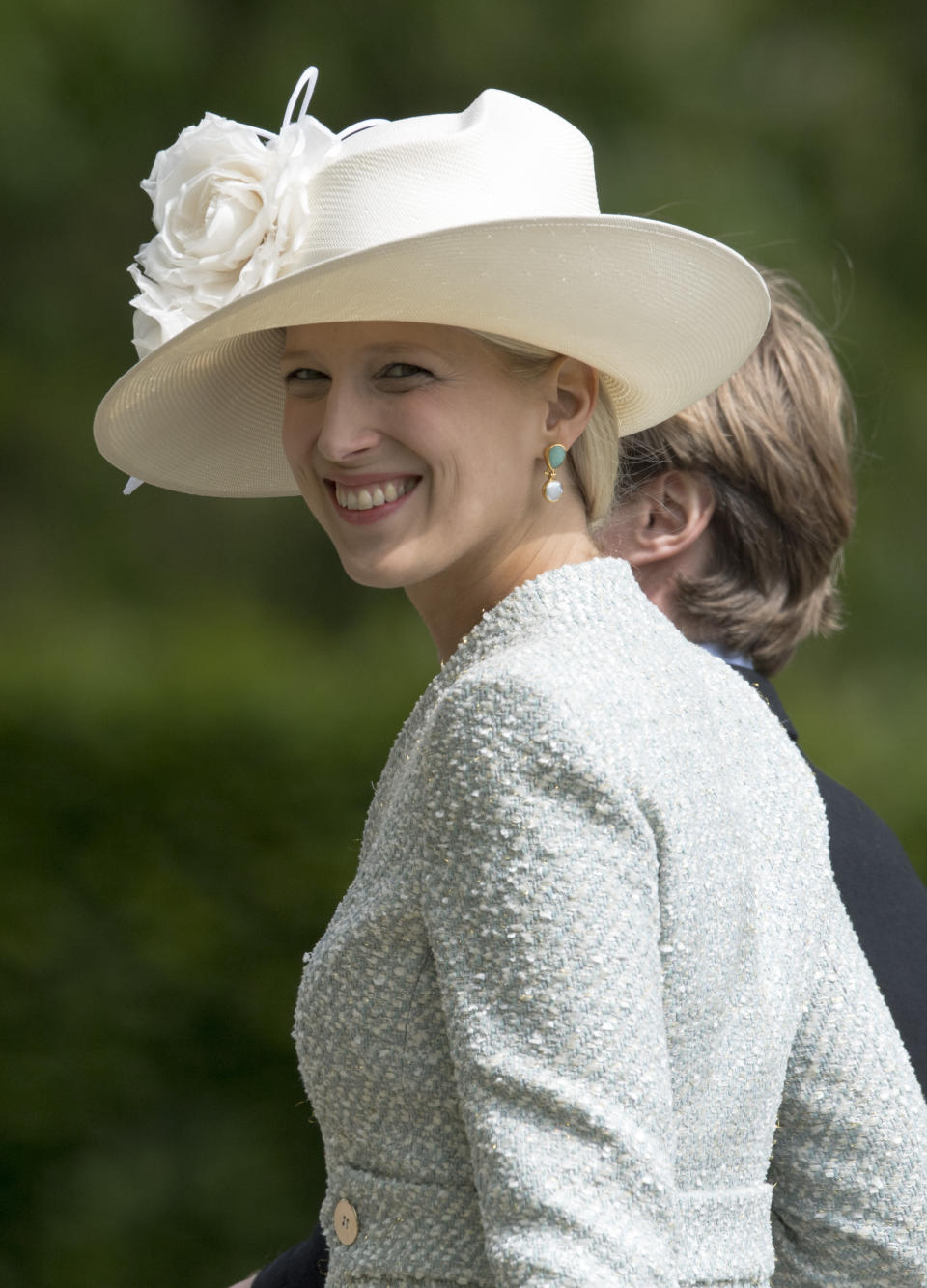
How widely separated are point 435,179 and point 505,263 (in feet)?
0.46

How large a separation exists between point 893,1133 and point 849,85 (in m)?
5.49

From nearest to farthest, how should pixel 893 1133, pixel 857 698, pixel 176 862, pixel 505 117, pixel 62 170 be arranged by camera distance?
pixel 893 1133 → pixel 505 117 → pixel 176 862 → pixel 857 698 → pixel 62 170

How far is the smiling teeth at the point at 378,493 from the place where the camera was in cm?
166

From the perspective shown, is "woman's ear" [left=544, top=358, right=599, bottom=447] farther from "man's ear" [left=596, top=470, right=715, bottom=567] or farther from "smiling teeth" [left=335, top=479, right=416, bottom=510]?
"man's ear" [left=596, top=470, right=715, bottom=567]

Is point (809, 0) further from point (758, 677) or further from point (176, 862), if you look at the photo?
point (758, 677)

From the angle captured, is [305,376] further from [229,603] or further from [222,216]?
[229,603]

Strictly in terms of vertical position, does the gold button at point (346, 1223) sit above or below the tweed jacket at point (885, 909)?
below

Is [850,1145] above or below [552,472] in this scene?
below

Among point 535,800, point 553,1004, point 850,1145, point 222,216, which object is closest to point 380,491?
point 222,216

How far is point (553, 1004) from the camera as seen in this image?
123 cm

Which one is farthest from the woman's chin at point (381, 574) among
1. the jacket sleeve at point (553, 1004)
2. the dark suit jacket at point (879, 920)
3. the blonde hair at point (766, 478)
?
the blonde hair at point (766, 478)

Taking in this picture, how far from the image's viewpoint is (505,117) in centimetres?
170

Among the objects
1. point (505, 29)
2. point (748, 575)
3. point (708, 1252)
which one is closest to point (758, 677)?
point (748, 575)

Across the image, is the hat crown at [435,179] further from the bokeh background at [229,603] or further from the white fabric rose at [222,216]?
the bokeh background at [229,603]
